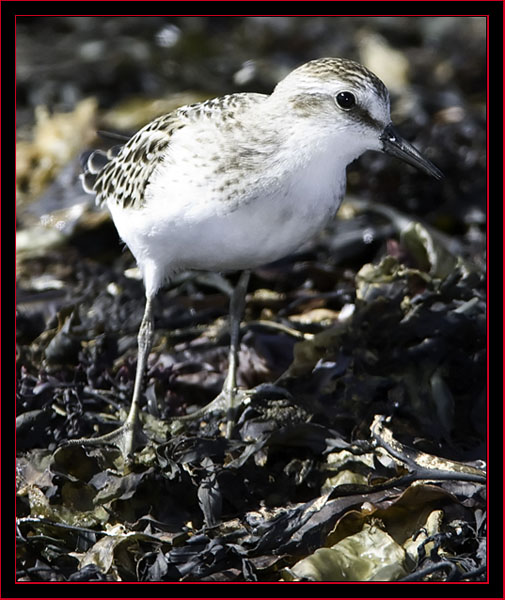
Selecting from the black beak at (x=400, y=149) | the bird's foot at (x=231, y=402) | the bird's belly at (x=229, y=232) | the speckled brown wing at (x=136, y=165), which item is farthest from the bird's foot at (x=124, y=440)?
the black beak at (x=400, y=149)

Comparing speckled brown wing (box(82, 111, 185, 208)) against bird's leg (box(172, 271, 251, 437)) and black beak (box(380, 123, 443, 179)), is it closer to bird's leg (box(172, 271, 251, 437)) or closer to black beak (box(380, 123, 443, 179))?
bird's leg (box(172, 271, 251, 437))

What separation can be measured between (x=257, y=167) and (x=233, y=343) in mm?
918

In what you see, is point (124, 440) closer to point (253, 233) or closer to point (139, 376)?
point (139, 376)

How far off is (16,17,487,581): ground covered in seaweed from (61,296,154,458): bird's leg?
0.06 m

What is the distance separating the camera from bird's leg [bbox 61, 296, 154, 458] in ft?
11.2

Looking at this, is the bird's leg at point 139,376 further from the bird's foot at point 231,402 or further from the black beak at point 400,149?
the black beak at point 400,149

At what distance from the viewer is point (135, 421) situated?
3.50 m

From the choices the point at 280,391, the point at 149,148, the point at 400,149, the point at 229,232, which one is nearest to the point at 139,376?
the point at 280,391

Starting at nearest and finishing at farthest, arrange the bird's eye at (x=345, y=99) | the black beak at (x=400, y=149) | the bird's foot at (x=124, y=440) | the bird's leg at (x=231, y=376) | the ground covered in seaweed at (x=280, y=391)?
the ground covered in seaweed at (x=280, y=391)
the bird's eye at (x=345, y=99)
the black beak at (x=400, y=149)
the bird's foot at (x=124, y=440)
the bird's leg at (x=231, y=376)

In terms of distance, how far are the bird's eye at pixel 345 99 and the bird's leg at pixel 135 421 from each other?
44.4 inches

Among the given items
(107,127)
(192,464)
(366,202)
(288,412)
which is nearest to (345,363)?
(288,412)

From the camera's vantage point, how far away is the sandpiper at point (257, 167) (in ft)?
10.5

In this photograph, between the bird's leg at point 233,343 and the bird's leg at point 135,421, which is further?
the bird's leg at point 233,343

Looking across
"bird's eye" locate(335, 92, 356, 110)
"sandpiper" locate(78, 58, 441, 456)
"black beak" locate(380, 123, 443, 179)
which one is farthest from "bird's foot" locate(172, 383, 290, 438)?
"bird's eye" locate(335, 92, 356, 110)
